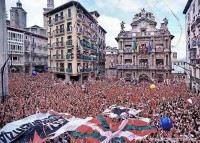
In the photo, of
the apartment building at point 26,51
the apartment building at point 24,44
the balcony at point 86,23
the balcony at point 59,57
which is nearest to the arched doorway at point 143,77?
the balcony at point 86,23

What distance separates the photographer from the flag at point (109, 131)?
29.2 ft

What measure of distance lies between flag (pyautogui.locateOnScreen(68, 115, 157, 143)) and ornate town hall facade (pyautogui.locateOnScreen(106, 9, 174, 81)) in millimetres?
33033

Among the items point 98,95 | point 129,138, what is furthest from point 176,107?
point 129,138

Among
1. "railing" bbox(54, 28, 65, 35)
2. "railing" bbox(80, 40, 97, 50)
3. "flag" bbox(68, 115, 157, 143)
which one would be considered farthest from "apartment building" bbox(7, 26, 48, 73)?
"flag" bbox(68, 115, 157, 143)

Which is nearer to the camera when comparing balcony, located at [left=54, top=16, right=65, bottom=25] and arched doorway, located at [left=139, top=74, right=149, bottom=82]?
balcony, located at [left=54, top=16, right=65, bottom=25]

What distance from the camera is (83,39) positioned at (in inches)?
1587

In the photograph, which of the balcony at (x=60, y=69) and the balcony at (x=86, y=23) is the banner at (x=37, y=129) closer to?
the balcony at (x=60, y=69)

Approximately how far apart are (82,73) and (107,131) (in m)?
29.9

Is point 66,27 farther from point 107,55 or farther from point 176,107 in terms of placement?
point 176,107

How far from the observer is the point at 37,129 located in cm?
887

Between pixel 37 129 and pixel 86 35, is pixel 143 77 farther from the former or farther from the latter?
pixel 37 129

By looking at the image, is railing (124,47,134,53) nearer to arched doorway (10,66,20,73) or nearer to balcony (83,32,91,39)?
balcony (83,32,91,39)

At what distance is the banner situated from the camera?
8.60m

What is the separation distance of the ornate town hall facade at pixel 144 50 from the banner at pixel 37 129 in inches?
1338
